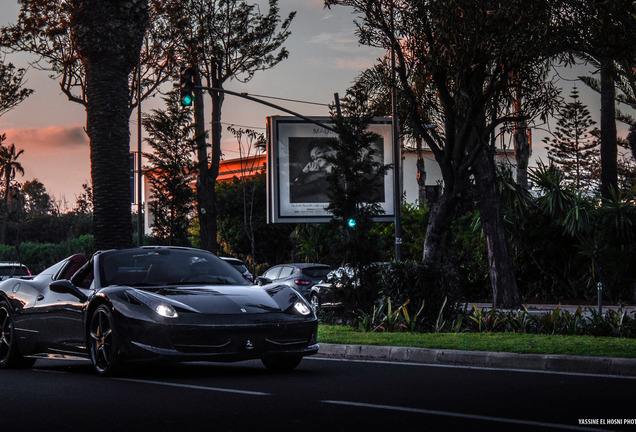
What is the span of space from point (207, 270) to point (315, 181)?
27.9 m

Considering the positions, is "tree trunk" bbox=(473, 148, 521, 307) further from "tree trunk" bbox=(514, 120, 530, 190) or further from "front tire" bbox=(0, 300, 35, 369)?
"front tire" bbox=(0, 300, 35, 369)

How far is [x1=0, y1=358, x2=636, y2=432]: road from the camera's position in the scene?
693cm

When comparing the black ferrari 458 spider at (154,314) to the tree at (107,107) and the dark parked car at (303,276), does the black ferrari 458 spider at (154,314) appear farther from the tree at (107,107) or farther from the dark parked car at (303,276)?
the dark parked car at (303,276)

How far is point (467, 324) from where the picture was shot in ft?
54.5

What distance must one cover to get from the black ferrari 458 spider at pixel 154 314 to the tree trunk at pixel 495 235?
659 inches

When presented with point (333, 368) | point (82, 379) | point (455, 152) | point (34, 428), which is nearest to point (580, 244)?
point (455, 152)

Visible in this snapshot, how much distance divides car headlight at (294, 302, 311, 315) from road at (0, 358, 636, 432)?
2.13 ft

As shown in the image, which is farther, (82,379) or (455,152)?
(455,152)

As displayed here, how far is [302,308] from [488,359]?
2537 mm

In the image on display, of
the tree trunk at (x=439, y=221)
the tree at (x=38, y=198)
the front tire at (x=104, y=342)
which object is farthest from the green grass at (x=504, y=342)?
the tree at (x=38, y=198)

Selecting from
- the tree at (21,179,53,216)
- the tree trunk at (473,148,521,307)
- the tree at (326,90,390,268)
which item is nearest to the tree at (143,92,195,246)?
the tree trunk at (473,148,521,307)

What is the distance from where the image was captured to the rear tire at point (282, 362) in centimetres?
1098

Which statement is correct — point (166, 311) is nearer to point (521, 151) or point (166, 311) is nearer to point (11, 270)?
point (11, 270)

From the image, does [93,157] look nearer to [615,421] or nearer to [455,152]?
[455,152]
